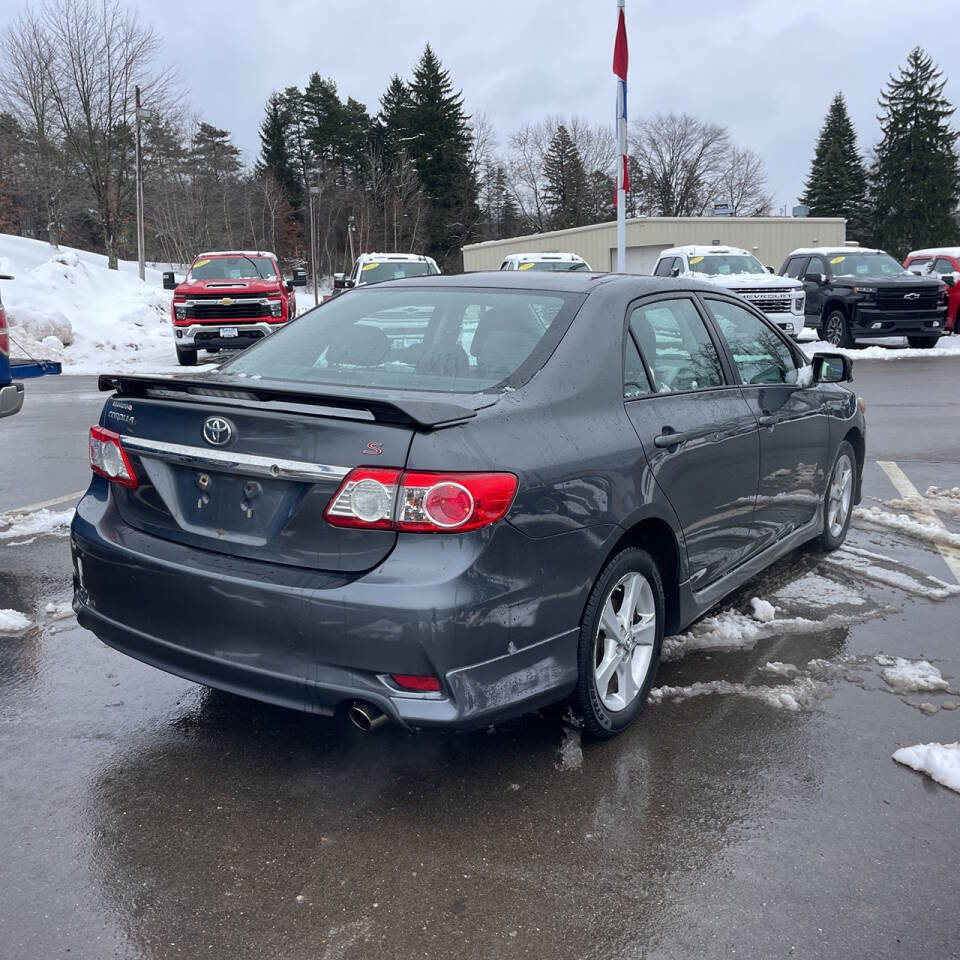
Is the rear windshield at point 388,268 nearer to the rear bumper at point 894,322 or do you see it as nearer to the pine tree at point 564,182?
the rear bumper at point 894,322

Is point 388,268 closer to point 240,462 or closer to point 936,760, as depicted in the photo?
point 240,462

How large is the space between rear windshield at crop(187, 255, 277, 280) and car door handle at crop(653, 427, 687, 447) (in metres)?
17.4

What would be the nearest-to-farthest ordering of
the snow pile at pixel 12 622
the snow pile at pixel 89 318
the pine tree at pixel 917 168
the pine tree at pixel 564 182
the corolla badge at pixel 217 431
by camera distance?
the corolla badge at pixel 217 431
the snow pile at pixel 12 622
the snow pile at pixel 89 318
the pine tree at pixel 917 168
the pine tree at pixel 564 182

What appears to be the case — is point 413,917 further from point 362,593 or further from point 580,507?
point 580,507

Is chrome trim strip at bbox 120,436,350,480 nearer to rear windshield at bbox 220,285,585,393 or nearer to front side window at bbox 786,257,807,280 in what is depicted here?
rear windshield at bbox 220,285,585,393

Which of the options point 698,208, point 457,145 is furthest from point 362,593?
point 698,208

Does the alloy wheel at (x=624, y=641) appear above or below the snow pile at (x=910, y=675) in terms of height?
above

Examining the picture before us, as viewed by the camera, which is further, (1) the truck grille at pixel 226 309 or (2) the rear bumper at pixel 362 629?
(1) the truck grille at pixel 226 309

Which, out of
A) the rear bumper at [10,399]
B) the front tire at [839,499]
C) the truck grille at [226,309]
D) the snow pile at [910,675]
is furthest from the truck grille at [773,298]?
the snow pile at [910,675]

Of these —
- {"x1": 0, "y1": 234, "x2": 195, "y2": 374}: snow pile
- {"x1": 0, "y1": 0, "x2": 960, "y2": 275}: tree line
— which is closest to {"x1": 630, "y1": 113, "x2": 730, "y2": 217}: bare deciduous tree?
{"x1": 0, "y1": 0, "x2": 960, "y2": 275}: tree line

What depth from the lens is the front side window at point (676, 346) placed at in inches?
155

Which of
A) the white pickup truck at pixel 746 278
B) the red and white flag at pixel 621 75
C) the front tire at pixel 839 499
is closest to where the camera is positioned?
the front tire at pixel 839 499

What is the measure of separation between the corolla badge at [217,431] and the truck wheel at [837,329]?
19336 millimetres

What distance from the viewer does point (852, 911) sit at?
2607 mm
